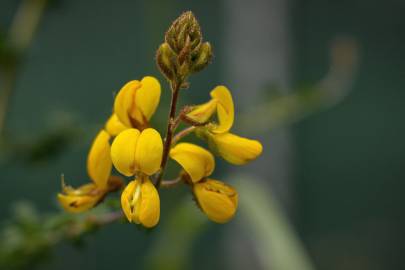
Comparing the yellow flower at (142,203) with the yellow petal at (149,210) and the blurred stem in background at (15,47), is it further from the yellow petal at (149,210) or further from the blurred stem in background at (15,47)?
the blurred stem in background at (15,47)

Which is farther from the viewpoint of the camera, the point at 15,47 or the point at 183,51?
the point at 15,47

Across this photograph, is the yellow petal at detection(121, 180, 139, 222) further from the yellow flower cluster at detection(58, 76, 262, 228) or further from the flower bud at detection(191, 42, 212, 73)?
the flower bud at detection(191, 42, 212, 73)

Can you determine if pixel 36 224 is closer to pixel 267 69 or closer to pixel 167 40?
pixel 167 40

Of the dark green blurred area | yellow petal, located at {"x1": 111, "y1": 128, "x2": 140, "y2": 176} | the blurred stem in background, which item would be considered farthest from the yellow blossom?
the dark green blurred area

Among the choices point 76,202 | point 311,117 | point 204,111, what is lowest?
point 311,117

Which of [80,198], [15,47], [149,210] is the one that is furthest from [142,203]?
[15,47]

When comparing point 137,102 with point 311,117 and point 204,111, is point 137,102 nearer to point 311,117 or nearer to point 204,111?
point 204,111
